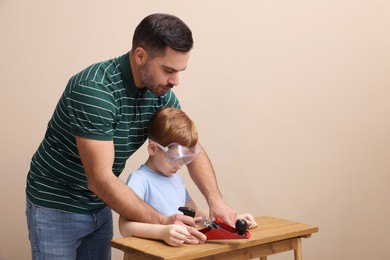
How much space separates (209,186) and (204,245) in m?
0.44

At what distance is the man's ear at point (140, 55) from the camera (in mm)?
2094

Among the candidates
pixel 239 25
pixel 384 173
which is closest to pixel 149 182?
pixel 239 25

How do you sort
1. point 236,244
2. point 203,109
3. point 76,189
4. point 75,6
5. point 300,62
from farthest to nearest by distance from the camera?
point 300,62
point 203,109
point 75,6
point 76,189
point 236,244

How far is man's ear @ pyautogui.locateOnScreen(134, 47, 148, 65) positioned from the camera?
2094 mm

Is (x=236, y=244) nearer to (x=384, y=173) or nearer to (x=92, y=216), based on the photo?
(x=92, y=216)

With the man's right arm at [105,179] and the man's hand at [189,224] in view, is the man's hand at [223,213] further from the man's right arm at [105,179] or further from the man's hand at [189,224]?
the man's right arm at [105,179]

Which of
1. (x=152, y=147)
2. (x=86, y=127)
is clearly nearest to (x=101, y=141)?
(x=86, y=127)

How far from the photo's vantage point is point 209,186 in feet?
7.68

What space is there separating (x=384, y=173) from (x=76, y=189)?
7.78 ft

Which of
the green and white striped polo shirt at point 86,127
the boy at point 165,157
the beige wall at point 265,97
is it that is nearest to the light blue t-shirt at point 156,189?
the boy at point 165,157

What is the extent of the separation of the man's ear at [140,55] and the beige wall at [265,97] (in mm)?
1088

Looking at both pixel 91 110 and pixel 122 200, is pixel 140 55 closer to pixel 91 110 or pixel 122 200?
pixel 91 110

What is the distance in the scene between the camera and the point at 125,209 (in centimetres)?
196

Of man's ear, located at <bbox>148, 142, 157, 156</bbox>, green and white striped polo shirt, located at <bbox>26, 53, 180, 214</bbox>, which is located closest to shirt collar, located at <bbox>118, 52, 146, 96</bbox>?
green and white striped polo shirt, located at <bbox>26, 53, 180, 214</bbox>
